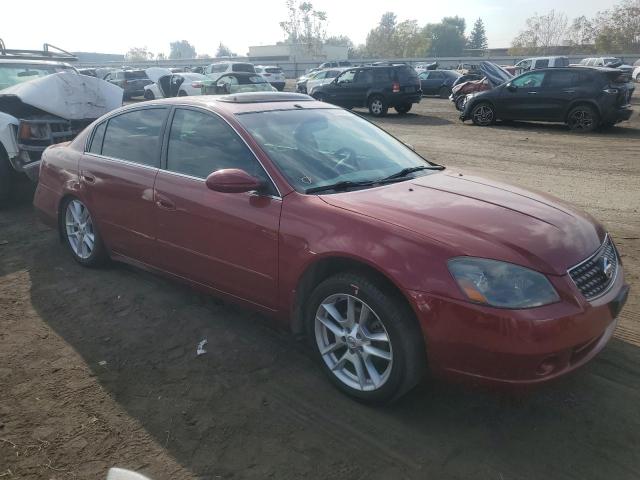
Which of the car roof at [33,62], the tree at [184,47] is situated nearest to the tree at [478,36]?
the tree at [184,47]

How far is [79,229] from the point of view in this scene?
16.2 feet

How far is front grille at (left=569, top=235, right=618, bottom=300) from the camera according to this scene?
8.65ft

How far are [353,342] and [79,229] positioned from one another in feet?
10.6

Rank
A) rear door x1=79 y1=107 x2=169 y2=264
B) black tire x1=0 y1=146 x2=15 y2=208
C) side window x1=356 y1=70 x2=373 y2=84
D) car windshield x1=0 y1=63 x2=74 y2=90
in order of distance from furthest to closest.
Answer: side window x1=356 y1=70 x2=373 y2=84 → car windshield x1=0 y1=63 x2=74 y2=90 → black tire x1=0 y1=146 x2=15 y2=208 → rear door x1=79 y1=107 x2=169 y2=264

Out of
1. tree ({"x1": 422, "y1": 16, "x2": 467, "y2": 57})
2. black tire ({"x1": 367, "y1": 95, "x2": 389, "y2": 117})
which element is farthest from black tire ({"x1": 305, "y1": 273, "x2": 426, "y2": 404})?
tree ({"x1": 422, "y1": 16, "x2": 467, "y2": 57})

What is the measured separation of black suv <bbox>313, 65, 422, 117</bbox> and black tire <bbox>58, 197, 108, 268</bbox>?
1460 cm

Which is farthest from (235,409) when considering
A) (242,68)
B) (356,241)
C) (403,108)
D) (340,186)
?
(242,68)

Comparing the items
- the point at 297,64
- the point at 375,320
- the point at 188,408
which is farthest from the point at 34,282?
the point at 297,64

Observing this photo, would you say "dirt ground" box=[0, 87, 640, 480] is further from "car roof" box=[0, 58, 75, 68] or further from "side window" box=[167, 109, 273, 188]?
"car roof" box=[0, 58, 75, 68]

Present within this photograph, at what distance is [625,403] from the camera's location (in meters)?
2.88

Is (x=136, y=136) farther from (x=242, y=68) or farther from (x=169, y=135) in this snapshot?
(x=242, y=68)

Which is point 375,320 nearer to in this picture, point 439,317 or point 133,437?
point 439,317

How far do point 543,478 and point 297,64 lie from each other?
6094 cm

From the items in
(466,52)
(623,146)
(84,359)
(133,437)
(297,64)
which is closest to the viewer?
(133,437)
